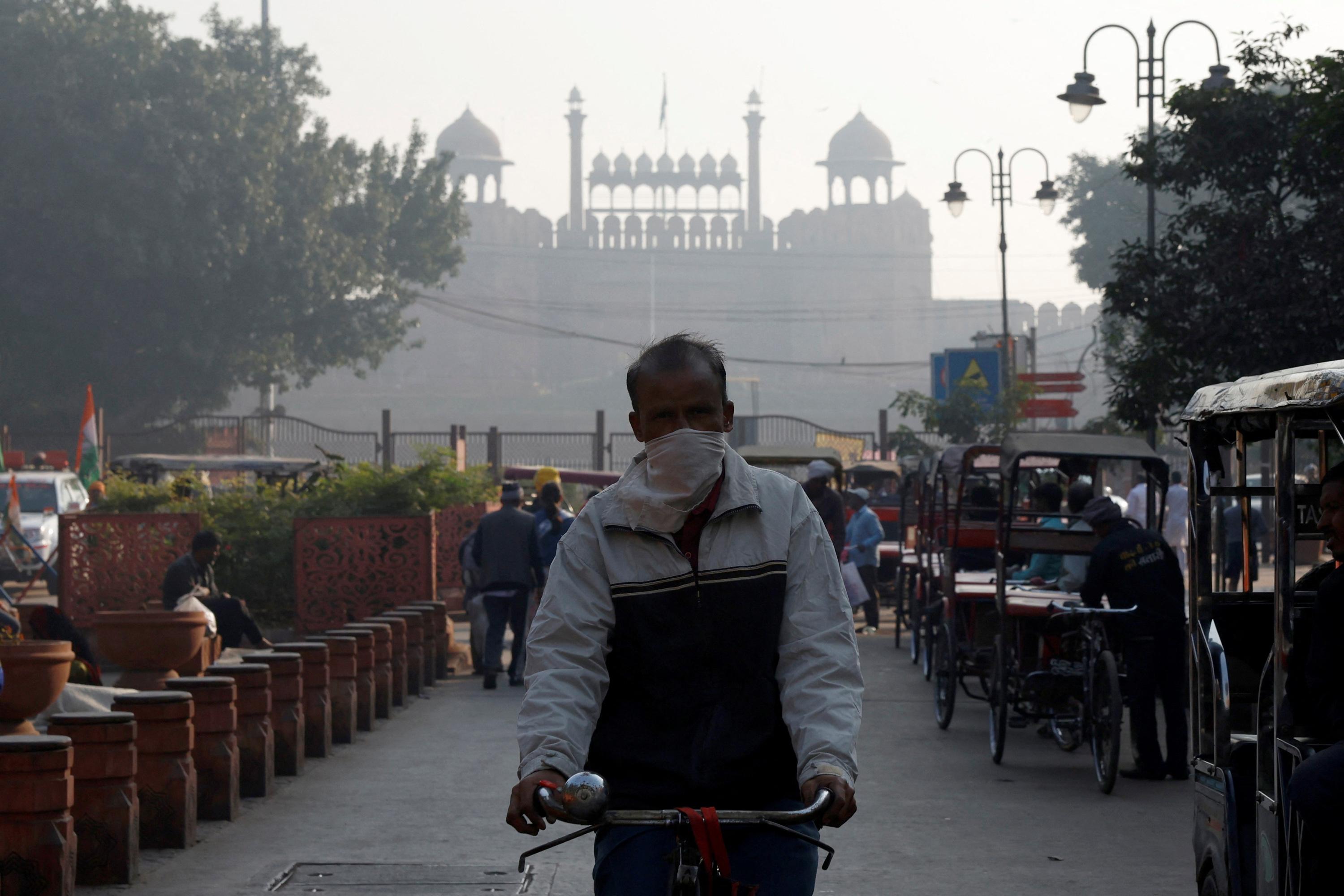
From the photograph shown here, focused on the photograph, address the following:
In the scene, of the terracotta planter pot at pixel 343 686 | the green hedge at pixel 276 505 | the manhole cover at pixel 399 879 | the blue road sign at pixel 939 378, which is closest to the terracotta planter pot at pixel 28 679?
the terracotta planter pot at pixel 343 686

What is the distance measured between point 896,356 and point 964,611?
279ft

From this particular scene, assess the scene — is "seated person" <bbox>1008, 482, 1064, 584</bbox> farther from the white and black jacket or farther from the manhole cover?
the white and black jacket

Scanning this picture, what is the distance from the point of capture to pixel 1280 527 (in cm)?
433

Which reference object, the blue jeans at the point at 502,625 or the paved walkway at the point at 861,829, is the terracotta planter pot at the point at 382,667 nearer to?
the paved walkway at the point at 861,829

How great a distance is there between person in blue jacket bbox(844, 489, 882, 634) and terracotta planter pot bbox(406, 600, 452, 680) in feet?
15.4

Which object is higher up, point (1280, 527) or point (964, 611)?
point (1280, 527)

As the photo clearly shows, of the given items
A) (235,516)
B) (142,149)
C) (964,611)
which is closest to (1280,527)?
(964,611)

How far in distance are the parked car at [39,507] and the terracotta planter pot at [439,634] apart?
1213cm

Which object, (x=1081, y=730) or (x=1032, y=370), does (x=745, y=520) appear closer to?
(x=1081, y=730)

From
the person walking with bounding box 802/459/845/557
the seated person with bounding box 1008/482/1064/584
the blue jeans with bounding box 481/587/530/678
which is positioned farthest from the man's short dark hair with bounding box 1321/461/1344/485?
the person walking with bounding box 802/459/845/557

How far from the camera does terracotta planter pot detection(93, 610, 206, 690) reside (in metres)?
10.6

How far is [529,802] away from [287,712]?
6453 mm

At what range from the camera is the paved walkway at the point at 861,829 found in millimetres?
6398

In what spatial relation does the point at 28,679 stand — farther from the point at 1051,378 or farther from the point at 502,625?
the point at 1051,378
